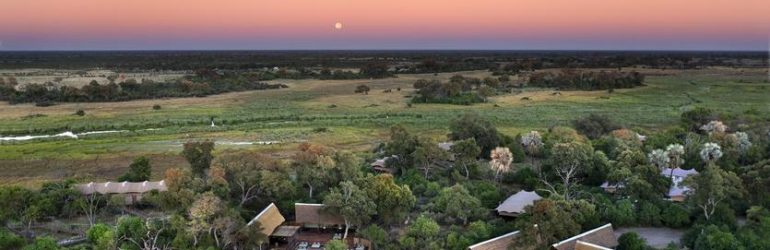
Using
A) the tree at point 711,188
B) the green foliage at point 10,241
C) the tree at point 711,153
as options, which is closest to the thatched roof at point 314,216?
the green foliage at point 10,241

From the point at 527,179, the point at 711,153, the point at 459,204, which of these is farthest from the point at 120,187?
the point at 711,153

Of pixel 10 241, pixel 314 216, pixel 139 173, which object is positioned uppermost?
pixel 139 173

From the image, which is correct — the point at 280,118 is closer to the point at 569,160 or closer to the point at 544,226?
the point at 569,160

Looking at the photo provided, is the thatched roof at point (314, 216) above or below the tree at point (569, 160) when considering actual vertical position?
below

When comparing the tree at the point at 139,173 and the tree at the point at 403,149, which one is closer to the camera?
the tree at the point at 139,173

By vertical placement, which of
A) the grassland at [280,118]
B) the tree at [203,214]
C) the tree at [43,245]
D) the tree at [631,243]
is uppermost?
the tree at [203,214]

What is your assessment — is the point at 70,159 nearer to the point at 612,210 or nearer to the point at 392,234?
the point at 392,234

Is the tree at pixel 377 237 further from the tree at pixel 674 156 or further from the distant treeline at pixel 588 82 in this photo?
the distant treeline at pixel 588 82
